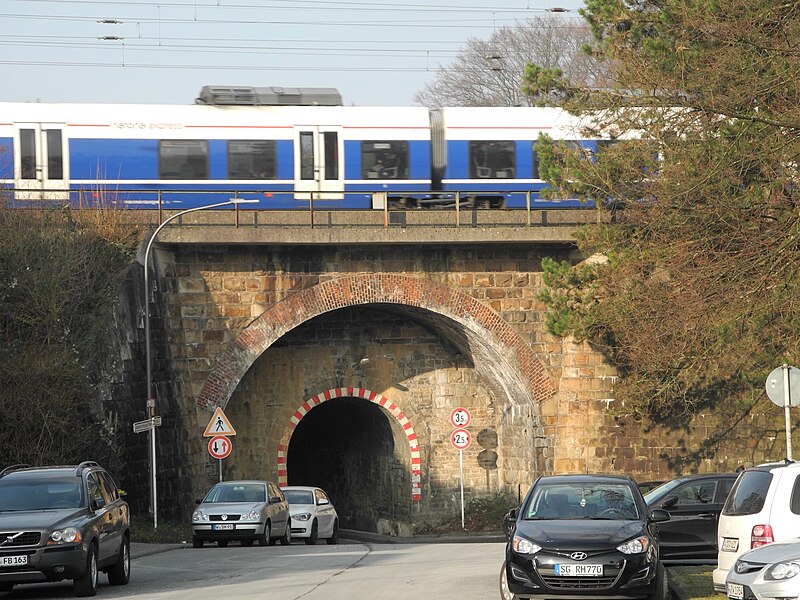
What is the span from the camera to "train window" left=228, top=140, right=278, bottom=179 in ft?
101

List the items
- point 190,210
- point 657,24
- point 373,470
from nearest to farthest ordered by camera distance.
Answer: point 657,24 → point 190,210 → point 373,470

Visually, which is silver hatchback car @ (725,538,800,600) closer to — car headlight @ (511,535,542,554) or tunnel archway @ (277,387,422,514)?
car headlight @ (511,535,542,554)

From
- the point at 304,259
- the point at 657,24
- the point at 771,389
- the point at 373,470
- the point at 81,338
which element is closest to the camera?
the point at 771,389

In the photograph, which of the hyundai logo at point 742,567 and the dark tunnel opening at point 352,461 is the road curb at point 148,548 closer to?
the dark tunnel opening at point 352,461

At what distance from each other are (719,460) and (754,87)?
1550cm

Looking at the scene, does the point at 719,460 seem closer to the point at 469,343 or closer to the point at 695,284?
the point at 469,343

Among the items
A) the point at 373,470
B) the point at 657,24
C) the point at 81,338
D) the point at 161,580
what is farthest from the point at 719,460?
the point at 161,580

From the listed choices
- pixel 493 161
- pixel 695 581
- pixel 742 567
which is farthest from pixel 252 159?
pixel 742 567

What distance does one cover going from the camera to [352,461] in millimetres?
39062

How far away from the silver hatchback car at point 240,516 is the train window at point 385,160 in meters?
8.82

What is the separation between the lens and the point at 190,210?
28578 millimetres

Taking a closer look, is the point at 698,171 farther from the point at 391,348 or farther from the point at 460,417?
the point at 391,348

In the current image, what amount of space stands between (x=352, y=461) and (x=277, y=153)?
11.5 meters

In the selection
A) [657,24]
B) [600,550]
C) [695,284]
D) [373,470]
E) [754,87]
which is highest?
[657,24]
